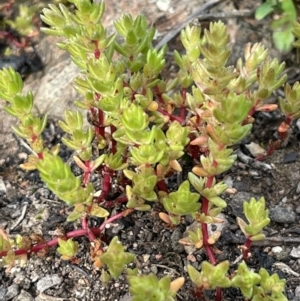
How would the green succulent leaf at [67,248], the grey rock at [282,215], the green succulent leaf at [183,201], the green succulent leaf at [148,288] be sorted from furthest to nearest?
1. the grey rock at [282,215]
2. the green succulent leaf at [67,248]
3. the green succulent leaf at [183,201]
4. the green succulent leaf at [148,288]

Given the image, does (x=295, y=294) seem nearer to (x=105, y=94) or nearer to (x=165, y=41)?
(x=105, y=94)

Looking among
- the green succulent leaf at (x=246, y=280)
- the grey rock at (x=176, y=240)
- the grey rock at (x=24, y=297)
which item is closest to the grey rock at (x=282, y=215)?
the grey rock at (x=176, y=240)

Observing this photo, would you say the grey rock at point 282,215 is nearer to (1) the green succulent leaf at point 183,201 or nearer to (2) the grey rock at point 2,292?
(1) the green succulent leaf at point 183,201

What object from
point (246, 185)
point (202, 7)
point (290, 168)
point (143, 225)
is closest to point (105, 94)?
point (143, 225)

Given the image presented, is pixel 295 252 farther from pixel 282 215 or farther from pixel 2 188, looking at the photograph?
pixel 2 188

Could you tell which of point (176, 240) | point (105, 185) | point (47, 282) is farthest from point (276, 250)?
point (47, 282)

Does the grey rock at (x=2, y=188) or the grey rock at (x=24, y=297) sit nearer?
the grey rock at (x=24, y=297)
